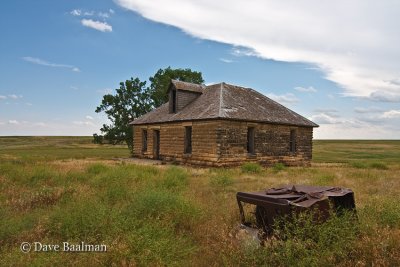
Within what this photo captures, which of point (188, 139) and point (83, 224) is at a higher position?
point (188, 139)

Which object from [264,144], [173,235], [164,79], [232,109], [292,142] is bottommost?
[173,235]

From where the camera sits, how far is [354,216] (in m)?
5.46

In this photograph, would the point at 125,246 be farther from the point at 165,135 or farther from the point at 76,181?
the point at 165,135

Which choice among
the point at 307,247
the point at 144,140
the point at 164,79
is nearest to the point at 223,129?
the point at 144,140

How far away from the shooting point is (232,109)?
757 inches

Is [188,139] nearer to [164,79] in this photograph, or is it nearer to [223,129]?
[223,129]

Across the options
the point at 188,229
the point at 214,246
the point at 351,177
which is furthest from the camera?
the point at 351,177

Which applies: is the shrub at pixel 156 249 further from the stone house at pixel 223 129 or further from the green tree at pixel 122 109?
the green tree at pixel 122 109

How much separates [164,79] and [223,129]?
62.7ft

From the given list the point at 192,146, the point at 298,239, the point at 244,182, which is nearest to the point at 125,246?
the point at 298,239

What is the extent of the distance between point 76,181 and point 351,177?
11.4 metres

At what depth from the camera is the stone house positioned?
18438 millimetres

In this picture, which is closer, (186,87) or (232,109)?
(232,109)

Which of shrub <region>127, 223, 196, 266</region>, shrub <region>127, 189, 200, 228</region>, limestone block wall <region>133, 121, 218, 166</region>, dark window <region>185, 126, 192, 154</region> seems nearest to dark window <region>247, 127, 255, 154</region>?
limestone block wall <region>133, 121, 218, 166</region>
